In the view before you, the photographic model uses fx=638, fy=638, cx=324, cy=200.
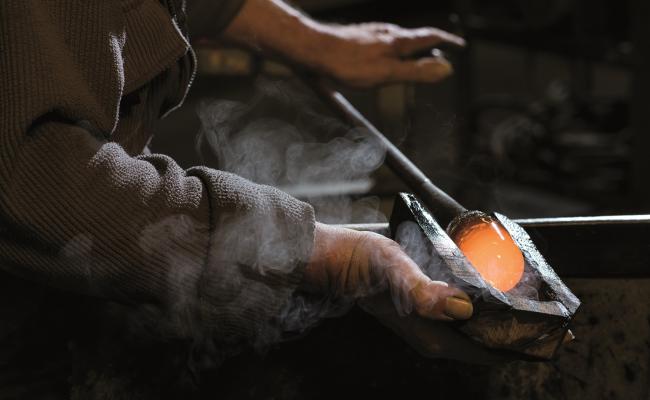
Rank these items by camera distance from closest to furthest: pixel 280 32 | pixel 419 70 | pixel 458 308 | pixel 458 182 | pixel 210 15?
pixel 458 308
pixel 210 15
pixel 280 32
pixel 419 70
pixel 458 182

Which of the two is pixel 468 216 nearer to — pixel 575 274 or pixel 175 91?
pixel 575 274

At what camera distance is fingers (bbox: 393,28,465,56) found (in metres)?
1.79

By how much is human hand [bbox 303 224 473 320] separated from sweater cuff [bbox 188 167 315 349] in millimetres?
26

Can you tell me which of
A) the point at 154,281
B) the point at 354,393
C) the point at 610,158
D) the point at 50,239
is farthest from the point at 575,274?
the point at 610,158

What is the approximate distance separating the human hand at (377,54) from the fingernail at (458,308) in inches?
45.1

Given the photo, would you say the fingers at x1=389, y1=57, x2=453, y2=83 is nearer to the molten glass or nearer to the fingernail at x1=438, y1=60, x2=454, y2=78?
the fingernail at x1=438, y1=60, x2=454, y2=78

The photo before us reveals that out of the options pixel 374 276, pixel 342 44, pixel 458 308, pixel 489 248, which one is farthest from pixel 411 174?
pixel 342 44

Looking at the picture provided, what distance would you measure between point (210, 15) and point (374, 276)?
3.21 ft

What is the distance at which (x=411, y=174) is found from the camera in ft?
4.01

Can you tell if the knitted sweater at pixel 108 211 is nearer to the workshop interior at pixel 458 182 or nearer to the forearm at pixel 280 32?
the workshop interior at pixel 458 182

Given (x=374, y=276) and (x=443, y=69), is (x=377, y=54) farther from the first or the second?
(x=374, y=276)

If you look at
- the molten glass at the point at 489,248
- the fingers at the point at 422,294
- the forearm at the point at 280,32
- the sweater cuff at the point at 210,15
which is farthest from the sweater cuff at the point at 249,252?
the forearm at the point at 280,32

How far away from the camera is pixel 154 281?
0.78 metres

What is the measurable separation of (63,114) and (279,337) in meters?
0.45
